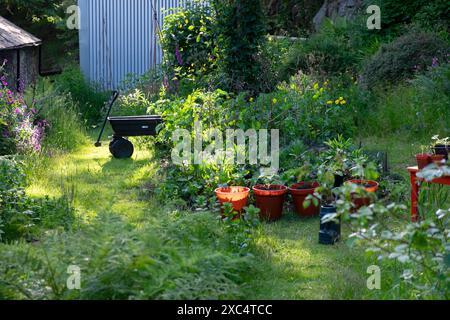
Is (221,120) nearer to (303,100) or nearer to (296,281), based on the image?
(303,100)

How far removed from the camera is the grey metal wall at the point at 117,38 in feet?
51.8

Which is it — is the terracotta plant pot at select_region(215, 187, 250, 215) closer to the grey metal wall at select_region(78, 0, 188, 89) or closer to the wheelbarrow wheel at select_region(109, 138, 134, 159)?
the wheelbarrow wheel at select_region(109, 138, 134, 159)

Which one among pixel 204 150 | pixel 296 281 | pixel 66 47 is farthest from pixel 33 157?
pixel 66 47

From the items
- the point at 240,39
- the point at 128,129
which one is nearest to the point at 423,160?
the point at 128,129

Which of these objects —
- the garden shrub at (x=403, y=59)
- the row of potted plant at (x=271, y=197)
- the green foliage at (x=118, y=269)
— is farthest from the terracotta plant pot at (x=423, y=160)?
the garden shrub at (x=403, y=59)

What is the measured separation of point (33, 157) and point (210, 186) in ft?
9.17

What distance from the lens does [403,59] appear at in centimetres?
1231

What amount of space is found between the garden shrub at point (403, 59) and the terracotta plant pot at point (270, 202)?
18.9 feet

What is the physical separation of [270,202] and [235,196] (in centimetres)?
37

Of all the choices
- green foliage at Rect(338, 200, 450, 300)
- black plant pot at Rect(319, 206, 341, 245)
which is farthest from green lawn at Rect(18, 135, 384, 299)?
green foliage at Rect(338, 200, 450, 300)

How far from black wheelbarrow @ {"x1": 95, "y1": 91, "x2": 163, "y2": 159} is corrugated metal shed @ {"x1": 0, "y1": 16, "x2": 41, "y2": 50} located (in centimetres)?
358

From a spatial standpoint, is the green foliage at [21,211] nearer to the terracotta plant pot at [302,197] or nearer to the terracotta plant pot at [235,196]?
the terracotta plant pot at [235,196]

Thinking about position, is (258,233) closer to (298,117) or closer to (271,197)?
(271,197)
